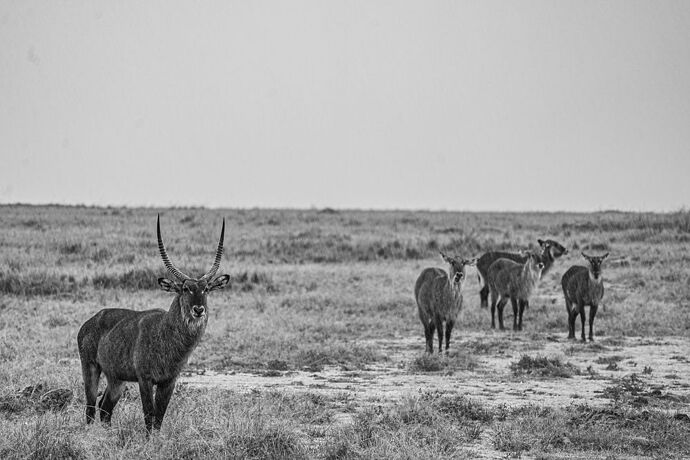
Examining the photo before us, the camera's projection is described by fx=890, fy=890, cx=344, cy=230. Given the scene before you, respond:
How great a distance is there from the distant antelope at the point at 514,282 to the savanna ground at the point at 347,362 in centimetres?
→ 57

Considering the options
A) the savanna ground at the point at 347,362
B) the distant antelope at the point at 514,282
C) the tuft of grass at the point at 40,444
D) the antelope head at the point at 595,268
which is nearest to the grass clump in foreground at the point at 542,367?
the savanna ground at the point at 347,362

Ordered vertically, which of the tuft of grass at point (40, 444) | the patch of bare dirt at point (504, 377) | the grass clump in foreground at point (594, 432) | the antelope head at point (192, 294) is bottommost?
the patch of bare dirt at point (504, 377)

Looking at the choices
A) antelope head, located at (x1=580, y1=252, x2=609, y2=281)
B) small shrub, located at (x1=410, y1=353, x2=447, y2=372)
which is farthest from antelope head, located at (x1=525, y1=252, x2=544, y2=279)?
small shrub, located at (x1=410, y1=353, x2=447, y2=372)

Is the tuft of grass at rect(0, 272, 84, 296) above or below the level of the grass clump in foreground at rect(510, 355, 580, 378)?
above

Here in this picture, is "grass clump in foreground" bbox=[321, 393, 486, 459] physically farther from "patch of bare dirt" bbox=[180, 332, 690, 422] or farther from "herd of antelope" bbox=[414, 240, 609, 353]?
"herd of antelope" bbox=[414, 240, 609, 353]

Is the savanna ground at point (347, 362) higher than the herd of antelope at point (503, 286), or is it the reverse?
the herd of antelope at point (503, 286)

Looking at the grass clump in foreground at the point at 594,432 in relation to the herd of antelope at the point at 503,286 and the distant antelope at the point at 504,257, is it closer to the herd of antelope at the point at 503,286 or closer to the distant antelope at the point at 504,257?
the herd of antelope at the point at 503,286

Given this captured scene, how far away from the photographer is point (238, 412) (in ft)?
28.1

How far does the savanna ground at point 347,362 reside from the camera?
8.21 meters

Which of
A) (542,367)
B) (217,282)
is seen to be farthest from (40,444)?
(542,367)

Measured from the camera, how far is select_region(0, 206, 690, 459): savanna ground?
821 cm

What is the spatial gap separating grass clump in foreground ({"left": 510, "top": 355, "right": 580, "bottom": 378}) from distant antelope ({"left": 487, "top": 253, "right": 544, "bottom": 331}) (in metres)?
4.68

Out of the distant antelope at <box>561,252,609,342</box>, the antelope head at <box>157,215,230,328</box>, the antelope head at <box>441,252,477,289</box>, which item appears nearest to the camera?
the antelope head at <box>157,215,230,328</box>

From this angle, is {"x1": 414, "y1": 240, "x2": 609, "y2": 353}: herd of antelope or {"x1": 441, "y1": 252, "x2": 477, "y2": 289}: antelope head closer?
{"x1": 414, "y1": 240, "x2": 609, "y2": 353}: herd of antelope
